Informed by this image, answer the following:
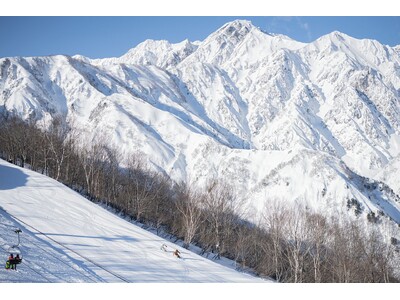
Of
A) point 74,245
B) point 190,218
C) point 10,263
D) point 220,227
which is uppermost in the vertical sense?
point 190,218

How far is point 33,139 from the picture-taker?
36.2 m

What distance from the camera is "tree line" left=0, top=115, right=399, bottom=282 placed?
86.0ft

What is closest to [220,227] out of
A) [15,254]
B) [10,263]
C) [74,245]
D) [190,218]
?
[190,218]

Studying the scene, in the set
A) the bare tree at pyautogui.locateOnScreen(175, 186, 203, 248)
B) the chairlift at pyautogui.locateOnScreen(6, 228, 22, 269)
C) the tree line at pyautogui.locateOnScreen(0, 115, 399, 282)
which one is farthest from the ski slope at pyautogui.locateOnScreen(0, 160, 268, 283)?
the tree line at pyautogui.locateOnScreen(0, 115, 399, 282)

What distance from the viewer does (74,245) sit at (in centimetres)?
1338

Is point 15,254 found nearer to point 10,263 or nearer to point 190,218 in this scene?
point 10,263

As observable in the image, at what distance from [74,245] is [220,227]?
71.5ft

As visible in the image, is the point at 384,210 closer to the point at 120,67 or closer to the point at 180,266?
the point at 180,266

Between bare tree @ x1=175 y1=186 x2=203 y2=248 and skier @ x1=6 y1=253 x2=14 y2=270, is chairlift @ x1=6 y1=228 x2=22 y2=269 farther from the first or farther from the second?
bare tree @ x1=175 y1=186 x2=203 y2=248

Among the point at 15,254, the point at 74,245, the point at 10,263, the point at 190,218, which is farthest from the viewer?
the point at 190,218

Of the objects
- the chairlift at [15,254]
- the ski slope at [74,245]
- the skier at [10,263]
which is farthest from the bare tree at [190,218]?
the skier at [10,263]

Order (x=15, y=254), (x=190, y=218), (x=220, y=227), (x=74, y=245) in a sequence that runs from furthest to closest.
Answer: (x=220, y=227)
(x=190, y=218)
(x=74, y=245)
(x=15, y=254)

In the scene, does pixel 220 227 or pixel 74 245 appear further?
pixel 220 227
